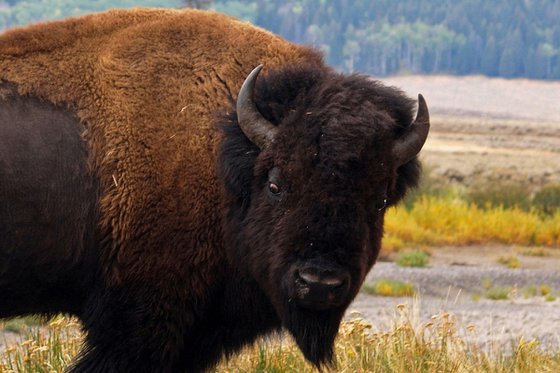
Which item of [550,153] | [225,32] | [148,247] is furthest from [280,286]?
[550,153]

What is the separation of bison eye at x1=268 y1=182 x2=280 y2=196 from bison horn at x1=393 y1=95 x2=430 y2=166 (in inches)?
26.0

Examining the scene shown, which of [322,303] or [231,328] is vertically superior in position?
[322,303]

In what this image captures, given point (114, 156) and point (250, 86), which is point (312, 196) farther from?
point (114, 156)

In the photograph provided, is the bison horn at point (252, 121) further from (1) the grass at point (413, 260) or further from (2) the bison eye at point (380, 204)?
(1) the grass at point (413, 260)

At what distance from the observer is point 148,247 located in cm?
552

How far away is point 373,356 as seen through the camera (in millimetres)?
6793

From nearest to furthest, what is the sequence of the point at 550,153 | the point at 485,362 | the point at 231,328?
the point at 231,328
the point at 485,362
the point at 550,153

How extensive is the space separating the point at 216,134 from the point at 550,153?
3688 centimetres

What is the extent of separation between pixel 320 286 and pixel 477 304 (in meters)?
8.35

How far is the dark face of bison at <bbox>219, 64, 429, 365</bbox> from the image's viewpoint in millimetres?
5082

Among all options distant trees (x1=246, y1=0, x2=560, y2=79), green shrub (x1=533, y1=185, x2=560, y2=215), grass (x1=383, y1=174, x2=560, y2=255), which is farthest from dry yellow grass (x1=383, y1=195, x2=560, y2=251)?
distant trees (x1=246, y1=0, x2=560, y2=79)

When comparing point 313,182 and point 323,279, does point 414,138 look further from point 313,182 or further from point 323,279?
point 323,279

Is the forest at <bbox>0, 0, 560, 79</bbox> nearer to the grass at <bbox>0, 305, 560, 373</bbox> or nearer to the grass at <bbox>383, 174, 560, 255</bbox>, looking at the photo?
the grass at <bbox>383, 174, 560, 255</bbox>

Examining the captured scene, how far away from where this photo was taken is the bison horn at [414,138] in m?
5.44
